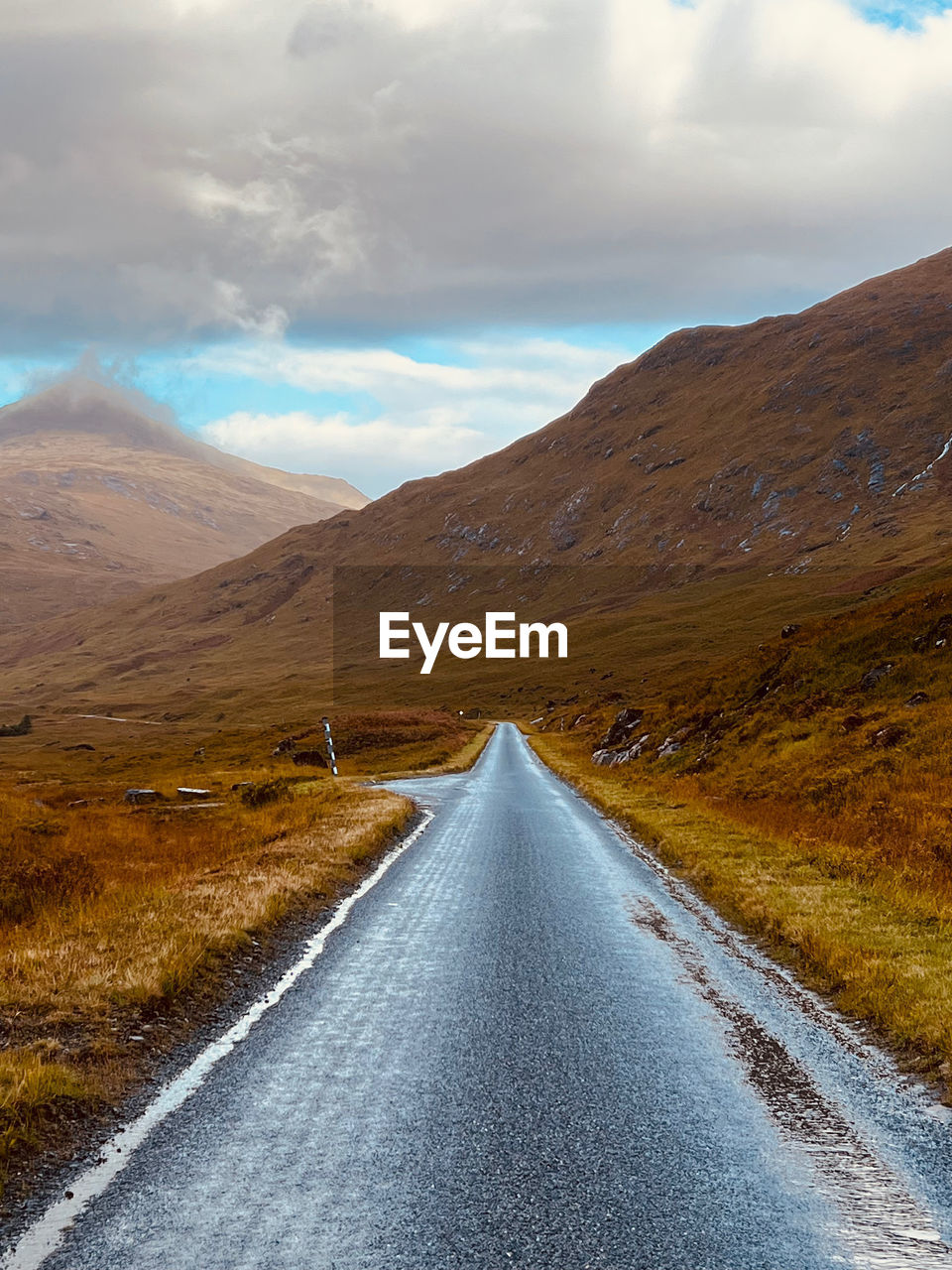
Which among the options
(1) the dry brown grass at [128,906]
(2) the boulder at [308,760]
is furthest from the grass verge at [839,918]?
(2) the boulder at [308,760]

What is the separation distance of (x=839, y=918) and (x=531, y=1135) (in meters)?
7.72

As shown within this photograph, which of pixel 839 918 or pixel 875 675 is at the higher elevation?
pixel 875 675

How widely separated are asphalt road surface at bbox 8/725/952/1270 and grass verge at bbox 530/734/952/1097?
0.49 metres

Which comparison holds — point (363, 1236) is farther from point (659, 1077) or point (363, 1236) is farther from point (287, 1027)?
point (287, 1027)

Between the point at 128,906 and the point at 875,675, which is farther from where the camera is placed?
the point at 875,675

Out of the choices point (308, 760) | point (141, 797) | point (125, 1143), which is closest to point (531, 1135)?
point (125, 1143)

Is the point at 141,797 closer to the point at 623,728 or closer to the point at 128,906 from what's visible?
the point at 623,728

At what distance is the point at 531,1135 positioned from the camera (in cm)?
603

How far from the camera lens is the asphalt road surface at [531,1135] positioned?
15.5 ft

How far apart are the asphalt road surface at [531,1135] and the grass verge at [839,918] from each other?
49 cm

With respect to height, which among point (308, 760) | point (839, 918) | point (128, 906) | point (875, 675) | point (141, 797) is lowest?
point (308, 760)

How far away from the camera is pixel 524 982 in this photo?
9.84 metres

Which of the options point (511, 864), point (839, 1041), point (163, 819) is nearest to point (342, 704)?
point (163, 819)

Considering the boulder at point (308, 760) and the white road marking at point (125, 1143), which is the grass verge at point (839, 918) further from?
the boulder at point (308, 760)
